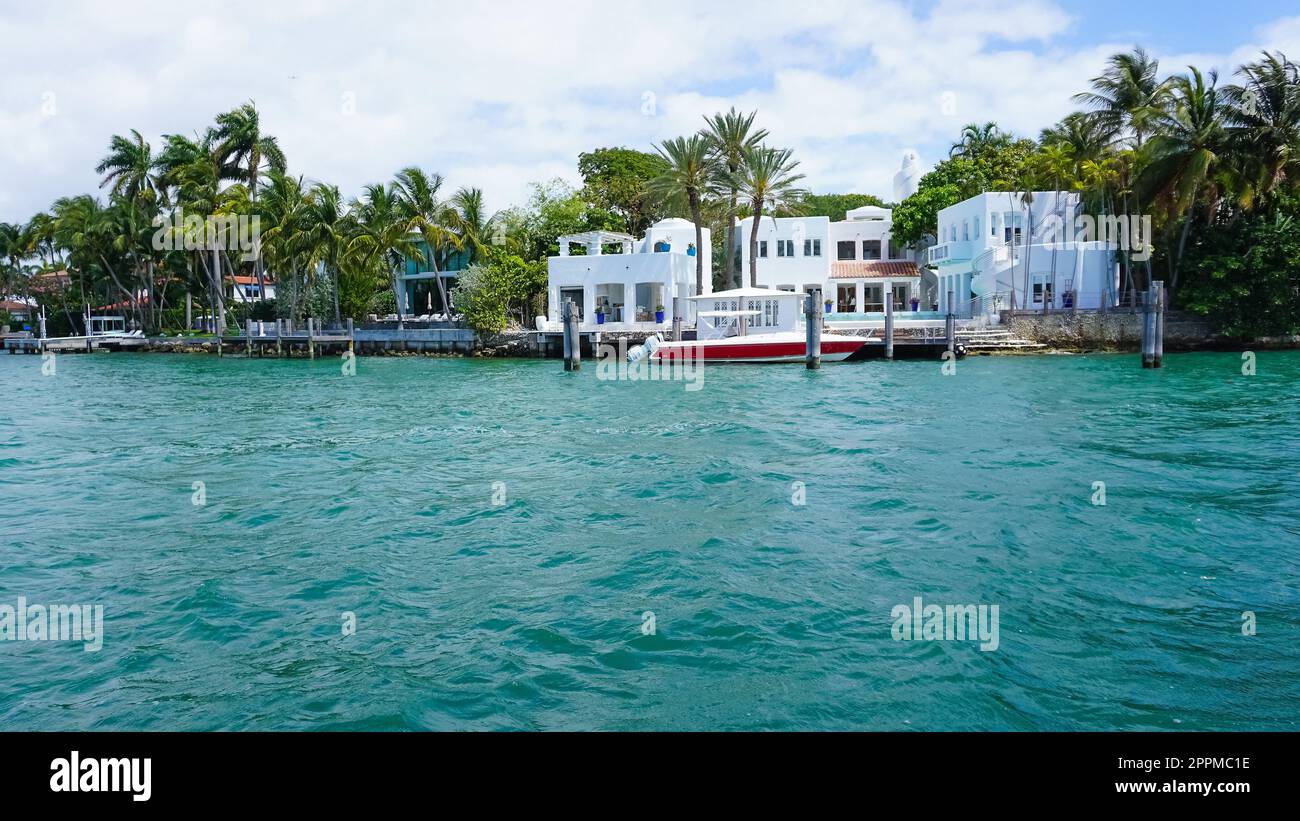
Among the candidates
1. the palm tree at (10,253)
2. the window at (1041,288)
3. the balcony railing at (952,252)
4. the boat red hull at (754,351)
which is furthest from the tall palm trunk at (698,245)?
the palm tree at (10,253)

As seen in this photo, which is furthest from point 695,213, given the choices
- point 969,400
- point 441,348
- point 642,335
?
point 969,400

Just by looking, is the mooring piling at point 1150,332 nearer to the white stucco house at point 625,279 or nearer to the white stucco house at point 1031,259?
the white stucco house at point 1031,259

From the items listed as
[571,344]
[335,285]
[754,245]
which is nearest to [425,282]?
[335,285]

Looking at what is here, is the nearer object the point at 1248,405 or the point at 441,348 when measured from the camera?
Result: the point at 1248,405

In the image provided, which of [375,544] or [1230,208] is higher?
[1230,208]

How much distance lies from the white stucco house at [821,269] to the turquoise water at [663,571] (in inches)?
1349

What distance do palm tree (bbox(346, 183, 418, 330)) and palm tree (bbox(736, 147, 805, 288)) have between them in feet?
61.6

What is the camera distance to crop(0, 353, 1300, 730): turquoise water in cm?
710

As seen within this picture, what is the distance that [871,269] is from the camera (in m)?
57.9

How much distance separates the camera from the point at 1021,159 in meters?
57.7

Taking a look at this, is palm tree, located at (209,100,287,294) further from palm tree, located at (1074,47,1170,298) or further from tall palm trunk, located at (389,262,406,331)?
palm tree, located at (1074,47,1170,298)

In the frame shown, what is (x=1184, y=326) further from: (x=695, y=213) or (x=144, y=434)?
(x=144, y=434)

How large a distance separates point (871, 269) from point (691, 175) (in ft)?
43.4
